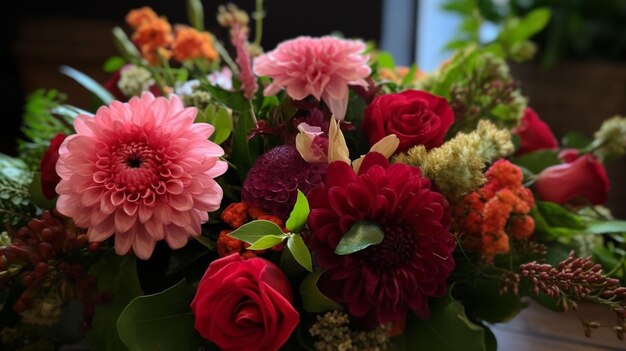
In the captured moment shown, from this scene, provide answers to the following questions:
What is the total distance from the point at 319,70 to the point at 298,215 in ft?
0.59

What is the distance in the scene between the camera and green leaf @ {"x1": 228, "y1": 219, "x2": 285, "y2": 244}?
49 centimetres

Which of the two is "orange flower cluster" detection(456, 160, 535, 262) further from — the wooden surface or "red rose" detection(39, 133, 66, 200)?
"red rose" detection(39, 133, 66, 200)

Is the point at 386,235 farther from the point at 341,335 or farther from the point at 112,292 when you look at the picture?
the point at 112,292

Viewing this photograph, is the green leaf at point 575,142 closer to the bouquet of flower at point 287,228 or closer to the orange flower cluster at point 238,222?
the bouquet of flower at point 287,228

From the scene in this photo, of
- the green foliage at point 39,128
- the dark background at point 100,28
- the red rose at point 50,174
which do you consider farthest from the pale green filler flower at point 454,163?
the dark background at point 100,28

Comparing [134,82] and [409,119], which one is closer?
[409,119]

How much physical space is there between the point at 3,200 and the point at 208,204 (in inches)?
10.4

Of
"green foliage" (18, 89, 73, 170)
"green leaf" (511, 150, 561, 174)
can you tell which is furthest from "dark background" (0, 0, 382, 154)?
"green leaf" (511, 150, 561, 174)

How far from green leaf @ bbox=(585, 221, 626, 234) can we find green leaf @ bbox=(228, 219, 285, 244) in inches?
13.6

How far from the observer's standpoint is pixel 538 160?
0.74 meters

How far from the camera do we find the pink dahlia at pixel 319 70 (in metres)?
0.61

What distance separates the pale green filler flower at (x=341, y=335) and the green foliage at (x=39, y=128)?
0.41 metres

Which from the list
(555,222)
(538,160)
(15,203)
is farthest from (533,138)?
(15,203)

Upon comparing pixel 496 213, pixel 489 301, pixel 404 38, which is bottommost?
pixel 404 38
